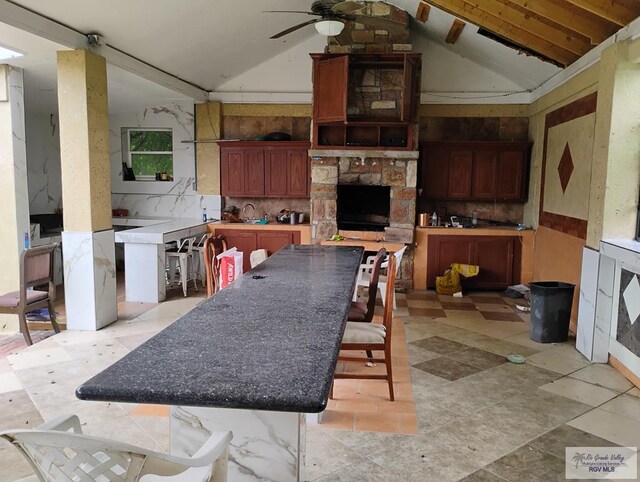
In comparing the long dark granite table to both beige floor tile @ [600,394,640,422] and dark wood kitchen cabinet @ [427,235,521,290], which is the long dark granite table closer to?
beige floor tile @ [600,394,640,422]

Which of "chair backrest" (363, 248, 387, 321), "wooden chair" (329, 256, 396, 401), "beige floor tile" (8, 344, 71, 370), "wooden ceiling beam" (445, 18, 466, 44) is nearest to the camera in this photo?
"wooden chair" (329, 256, 396, 401)

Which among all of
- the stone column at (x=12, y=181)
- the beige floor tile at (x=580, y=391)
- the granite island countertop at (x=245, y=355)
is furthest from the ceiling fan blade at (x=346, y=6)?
the stone column at (x=12, y=181)

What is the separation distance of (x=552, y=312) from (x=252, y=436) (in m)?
3.70

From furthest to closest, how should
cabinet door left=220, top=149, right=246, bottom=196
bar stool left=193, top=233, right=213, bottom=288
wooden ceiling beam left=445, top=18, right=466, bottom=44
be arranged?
cabinet door left=220, top=149, right=246, bottom=196
bar stool left=193, top=233, right=213, bottom=288
wooden ceiling beam left=445, top=18, right=466, bottom=44

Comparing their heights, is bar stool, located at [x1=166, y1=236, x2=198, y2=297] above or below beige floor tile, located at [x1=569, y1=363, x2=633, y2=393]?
above

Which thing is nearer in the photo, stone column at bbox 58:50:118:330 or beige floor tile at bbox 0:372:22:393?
beige floor tile at bbox 0:372:22:393

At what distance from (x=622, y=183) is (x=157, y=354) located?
12.7ft

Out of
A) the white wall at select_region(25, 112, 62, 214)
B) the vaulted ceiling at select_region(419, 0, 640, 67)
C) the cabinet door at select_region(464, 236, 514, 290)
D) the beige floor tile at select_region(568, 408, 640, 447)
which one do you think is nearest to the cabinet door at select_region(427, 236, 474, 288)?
the cabinet door at select_region(464, 236, 514, 290)

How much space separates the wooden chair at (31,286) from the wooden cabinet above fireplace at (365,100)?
3560 mm

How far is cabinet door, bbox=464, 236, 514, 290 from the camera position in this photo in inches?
257

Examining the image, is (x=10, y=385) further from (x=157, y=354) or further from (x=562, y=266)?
(x=562, y=266)

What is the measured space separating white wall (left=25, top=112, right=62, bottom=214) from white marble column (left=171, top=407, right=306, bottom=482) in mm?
6555

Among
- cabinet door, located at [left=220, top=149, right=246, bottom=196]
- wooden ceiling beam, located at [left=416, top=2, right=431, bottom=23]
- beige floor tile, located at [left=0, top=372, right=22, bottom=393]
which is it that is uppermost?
wooden ceiling beam, located at [left=416, top=2, right=431, bottom=23]
